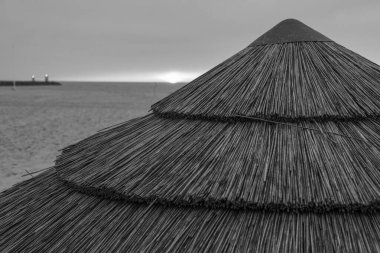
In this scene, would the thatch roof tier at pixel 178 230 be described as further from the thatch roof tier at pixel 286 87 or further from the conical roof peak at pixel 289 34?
the conical roof peak at pixel 289 34

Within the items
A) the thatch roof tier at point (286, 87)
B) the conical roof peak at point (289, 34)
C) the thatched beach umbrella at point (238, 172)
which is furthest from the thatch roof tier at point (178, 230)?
the conical roof peak at point (289, 34)

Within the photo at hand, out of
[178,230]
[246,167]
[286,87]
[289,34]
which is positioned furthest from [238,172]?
[289,34]

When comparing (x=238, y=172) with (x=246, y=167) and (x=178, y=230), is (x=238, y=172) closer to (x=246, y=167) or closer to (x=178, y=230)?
(x=246, y=167)

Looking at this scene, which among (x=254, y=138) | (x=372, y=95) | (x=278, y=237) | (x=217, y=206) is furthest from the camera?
(x=372, y=95)

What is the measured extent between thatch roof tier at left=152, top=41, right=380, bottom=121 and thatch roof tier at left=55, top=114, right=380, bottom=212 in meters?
0.09

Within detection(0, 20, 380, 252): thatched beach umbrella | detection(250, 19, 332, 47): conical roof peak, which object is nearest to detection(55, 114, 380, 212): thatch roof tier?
detection(0, 20, 380, 252): thatched beach umbrella

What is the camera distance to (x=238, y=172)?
259 cm

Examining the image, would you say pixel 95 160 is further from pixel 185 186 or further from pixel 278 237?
pixel 278 237

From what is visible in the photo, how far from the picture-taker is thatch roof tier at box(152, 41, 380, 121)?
2.96 m

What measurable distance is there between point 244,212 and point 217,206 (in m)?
0.16

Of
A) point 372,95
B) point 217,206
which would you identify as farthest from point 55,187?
point 372,95

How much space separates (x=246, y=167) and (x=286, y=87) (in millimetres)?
862

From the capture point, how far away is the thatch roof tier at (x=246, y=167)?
2.38 meters

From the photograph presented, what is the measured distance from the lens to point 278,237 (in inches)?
90.5
